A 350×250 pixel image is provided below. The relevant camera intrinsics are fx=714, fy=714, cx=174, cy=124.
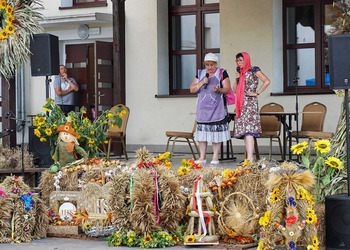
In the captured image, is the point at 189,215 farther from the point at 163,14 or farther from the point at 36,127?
the point at 163,14

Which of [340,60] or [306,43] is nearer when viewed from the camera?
[340,60]

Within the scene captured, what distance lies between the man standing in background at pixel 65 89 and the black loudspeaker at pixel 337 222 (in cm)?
876

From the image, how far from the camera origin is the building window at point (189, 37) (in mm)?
12828

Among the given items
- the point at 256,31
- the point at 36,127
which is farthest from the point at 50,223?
the point at 256,31

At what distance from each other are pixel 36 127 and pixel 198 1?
5724 millimetres

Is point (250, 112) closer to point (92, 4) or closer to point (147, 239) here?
point (147, 239)

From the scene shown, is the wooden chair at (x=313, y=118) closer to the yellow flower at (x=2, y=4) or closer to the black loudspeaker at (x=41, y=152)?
the black loudspeaker at (x=41, y=152)

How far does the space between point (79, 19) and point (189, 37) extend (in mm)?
2085

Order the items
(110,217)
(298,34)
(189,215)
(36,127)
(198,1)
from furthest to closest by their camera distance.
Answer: (198,1) → (298,34) → (36,127) → (110,217) → (189,215)

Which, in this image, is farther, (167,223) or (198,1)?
(198,1)

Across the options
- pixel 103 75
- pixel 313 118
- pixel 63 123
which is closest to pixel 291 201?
pixel 63 123

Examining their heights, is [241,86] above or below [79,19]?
below

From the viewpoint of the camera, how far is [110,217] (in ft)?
20.3

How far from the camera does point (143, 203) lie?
5.65 m
